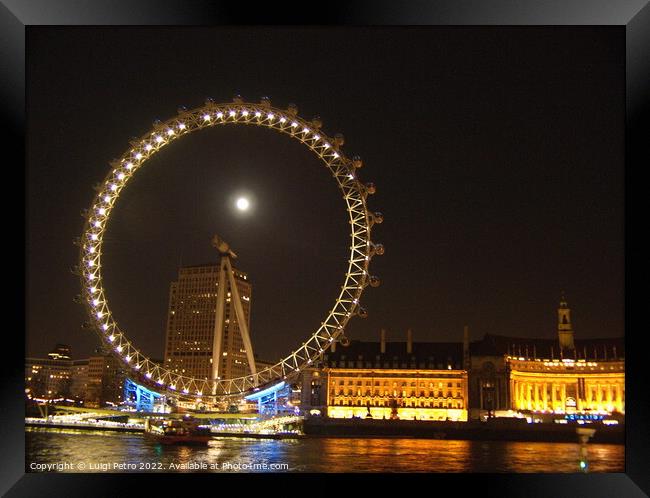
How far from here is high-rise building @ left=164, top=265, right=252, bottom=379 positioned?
1822cm

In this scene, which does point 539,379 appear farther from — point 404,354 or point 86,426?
point 86,426

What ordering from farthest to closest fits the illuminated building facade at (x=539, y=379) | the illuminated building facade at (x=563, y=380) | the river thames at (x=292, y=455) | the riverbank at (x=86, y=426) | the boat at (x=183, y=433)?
1. the illuminated building facade at (x=539, y=379)
2. the illuminated building facade at (x=563, y=380)
3. the riverbank at (x=86, y=426)
4. the boat at (x=183, y=433)
5. the river thames at (x=292, y=455)

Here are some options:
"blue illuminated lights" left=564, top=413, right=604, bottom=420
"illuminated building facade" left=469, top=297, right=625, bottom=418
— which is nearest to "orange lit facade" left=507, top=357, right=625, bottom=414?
"illuminated building facade" left=469, top=297, right=625, bottom=418

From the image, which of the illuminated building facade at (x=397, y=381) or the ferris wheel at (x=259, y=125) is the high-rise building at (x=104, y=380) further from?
the illuminated building facade at (x=397, y=381)

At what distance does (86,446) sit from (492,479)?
8.21 meters

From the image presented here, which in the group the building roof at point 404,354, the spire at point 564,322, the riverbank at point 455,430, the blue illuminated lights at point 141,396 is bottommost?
the riverbank at point 455,430

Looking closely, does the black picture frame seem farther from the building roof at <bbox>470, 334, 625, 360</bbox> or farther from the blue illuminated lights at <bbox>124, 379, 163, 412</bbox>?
the building roof at <bbox>470, 334, 625, 360</bbox>

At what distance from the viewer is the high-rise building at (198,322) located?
18219 millimetres

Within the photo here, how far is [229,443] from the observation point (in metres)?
16.9

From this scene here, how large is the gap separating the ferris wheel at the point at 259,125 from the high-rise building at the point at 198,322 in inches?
59.8

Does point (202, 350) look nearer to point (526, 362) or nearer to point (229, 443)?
point (229, 443)

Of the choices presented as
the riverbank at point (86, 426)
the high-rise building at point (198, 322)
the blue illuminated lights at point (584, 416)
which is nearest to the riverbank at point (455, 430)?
the blue illuminated lights at point (584, 416)

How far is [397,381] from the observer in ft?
85.8

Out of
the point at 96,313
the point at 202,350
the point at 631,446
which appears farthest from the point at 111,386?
the point at 631,446
